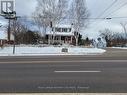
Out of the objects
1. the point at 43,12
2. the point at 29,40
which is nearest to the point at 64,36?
the point at 29,40

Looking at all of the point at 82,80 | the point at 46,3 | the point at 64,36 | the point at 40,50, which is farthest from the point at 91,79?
the point at 64,36

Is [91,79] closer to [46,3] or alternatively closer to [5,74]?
[5,74]

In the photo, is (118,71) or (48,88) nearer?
(48,88)

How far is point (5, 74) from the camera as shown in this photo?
1465cm

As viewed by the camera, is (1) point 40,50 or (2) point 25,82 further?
(1) point 40,50

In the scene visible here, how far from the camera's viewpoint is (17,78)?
43.7 feet

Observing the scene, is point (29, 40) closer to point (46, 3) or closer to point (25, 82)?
point (46, 3)

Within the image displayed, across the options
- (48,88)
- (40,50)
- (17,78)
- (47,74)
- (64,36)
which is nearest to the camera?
(48,88)

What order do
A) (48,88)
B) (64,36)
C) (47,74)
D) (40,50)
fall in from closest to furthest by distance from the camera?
(48,88)
(47,74)
(40,50)
(64,36)

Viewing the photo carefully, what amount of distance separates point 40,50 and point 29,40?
2080 inches

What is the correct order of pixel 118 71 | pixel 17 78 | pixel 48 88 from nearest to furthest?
1. pixel 48 88
2. pixel 17 78
3. pixel 118 71

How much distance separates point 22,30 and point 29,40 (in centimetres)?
424

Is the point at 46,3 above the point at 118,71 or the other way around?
above

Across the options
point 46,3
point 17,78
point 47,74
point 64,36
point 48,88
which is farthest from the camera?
point 64,36
